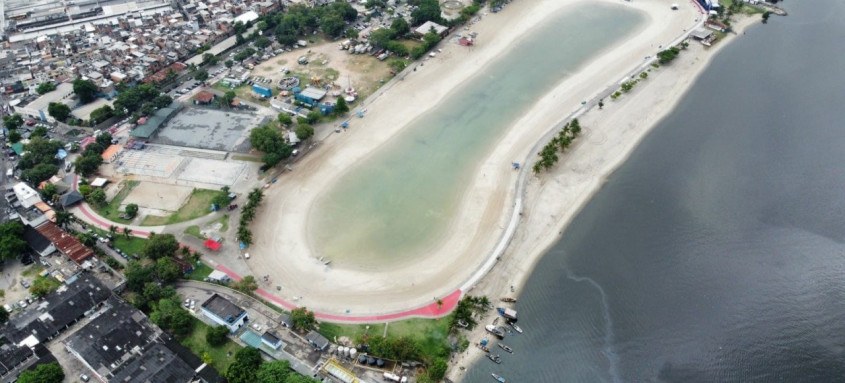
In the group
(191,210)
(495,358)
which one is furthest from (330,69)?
(495,358)

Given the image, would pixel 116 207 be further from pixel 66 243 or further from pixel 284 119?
pixel 284 119

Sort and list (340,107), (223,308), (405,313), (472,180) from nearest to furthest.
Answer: (223,308), (405,313), (472,180), (340,107)

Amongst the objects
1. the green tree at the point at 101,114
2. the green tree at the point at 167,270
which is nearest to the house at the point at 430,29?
the green tree at the point at 101,114

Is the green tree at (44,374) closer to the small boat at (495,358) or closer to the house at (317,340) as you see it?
the house at (317,340)

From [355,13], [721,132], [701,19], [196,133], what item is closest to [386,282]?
[196,133]

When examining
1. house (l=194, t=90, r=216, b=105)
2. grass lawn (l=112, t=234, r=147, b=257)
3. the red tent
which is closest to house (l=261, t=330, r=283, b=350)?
the red tent

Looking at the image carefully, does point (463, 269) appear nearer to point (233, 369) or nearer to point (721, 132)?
point (233, 369)

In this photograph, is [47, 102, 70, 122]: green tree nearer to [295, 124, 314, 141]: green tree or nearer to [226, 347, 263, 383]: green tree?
[295, 124, 314, 141]: green tree
